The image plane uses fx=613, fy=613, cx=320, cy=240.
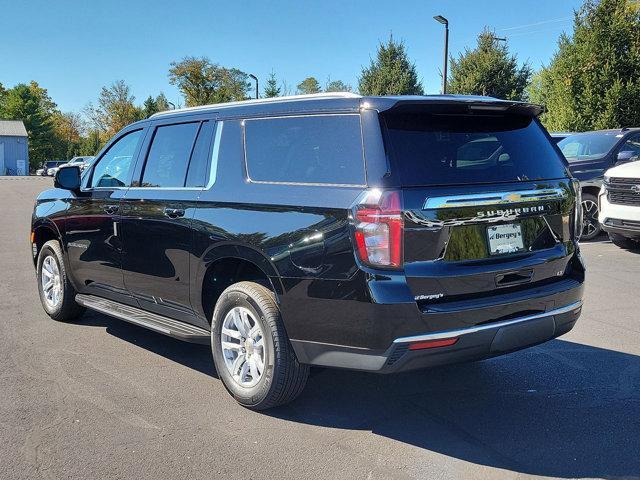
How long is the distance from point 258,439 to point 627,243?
341 inches

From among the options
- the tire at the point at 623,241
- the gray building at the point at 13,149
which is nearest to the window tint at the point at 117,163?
the tire at the point at 623,241

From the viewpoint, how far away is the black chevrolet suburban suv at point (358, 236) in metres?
3.24

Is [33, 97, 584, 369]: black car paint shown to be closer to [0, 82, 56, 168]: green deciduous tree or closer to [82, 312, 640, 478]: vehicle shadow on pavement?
[82, 312, 640, 478]: vehicle shadow on pavement

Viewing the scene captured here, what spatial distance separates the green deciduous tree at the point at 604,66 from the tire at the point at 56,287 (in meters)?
17.9

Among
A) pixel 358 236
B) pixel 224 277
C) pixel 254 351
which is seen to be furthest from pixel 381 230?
pixel 224 277

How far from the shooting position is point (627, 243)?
10.2 m

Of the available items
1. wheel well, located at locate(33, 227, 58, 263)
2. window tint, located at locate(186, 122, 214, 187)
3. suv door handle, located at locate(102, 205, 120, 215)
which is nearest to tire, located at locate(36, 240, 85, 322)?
wheel well, located at locate(33, 227, 58, 263)

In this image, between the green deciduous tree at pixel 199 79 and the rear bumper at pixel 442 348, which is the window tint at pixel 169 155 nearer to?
the rear bumper at pixel 442 348

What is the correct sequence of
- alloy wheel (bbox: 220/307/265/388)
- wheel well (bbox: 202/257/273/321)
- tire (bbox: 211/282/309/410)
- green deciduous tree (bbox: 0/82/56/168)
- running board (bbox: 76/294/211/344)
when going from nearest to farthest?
1. tire (bbox: 211/282/309/410)
2. alloy wheel (bbox: 220/307/265/388)
3. wheel well (bbox: 202/257/273/321)
4. running board (bbox: 76/294/211/344)
5. green deciduous tree (bbox: 0/82/56/168)

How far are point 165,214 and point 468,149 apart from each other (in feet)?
7.24

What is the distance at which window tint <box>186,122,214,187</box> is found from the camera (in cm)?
434

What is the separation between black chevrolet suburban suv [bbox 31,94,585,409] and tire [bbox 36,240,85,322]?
157cm

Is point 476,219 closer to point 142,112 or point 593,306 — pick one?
point 593,306

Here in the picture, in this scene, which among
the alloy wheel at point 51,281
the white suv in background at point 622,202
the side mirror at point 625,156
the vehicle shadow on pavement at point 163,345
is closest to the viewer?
the vehicle shadow on pavement at point 163,345
